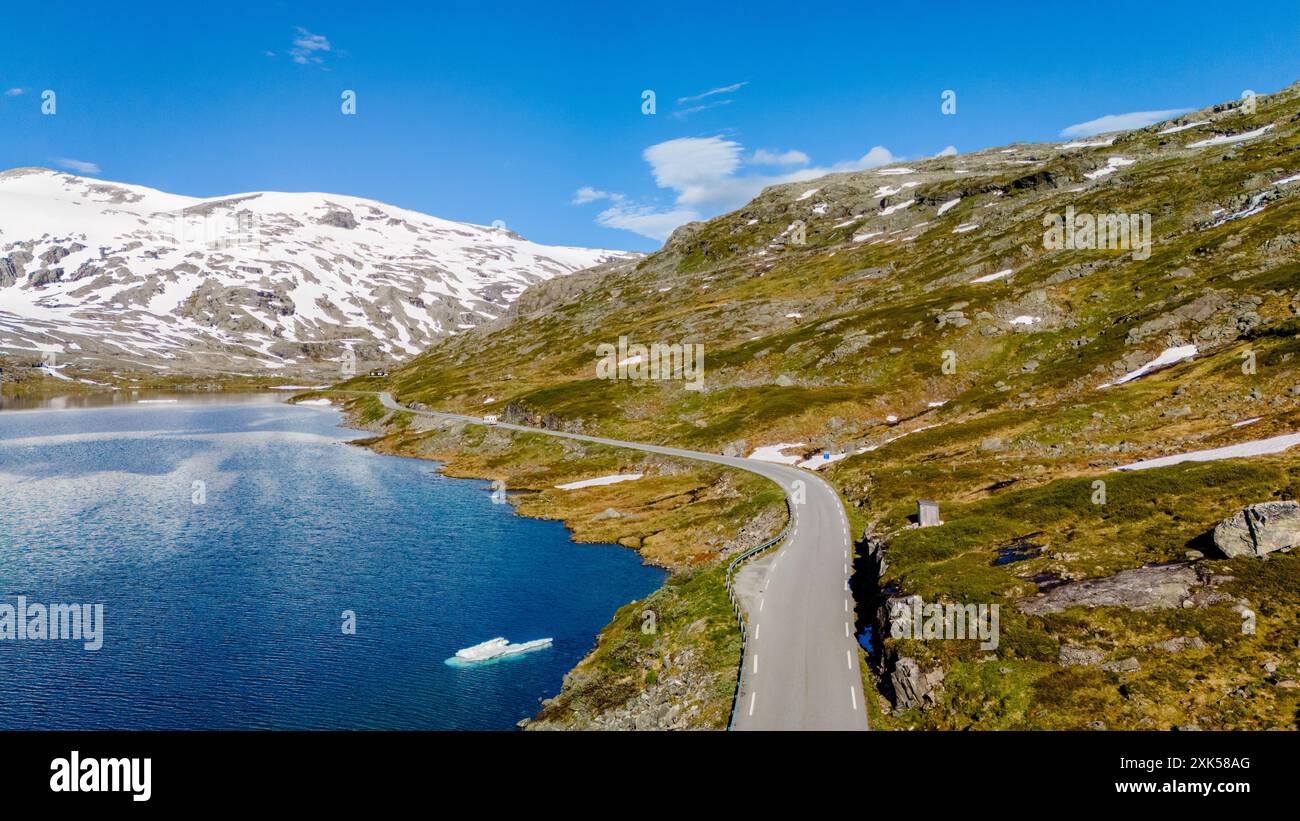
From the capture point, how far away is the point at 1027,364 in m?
106

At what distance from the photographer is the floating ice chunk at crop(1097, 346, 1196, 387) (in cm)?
8594

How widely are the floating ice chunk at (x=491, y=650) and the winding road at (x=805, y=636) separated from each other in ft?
51.4

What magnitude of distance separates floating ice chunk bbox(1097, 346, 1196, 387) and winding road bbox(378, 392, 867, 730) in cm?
4766

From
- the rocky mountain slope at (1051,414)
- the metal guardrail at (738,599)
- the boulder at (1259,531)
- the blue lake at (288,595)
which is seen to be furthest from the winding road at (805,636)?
the boulder at (1259,531)

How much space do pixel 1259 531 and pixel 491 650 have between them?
45347mm

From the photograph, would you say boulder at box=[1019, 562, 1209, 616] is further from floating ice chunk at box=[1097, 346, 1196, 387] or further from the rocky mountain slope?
floating ice chunk at box=[1097, 346, 1196, 387]

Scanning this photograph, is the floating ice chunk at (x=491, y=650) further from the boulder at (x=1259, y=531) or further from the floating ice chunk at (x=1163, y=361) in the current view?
the floating ice chunk at (x=1163, y=361)

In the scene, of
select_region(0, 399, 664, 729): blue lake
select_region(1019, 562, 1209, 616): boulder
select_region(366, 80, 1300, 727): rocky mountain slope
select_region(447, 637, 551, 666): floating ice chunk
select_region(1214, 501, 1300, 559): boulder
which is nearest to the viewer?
select_region(366, 80, 1300, 727): rocky mountain slope

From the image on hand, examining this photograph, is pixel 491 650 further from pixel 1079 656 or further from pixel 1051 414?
pixel 1051 414

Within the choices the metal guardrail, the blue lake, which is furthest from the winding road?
the blue lake

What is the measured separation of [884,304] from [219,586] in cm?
13752

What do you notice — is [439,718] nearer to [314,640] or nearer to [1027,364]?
[314,640]

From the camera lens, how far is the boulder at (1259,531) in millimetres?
35656

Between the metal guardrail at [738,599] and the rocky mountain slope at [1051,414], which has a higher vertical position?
the rocky mountain slope at [1051,414]
